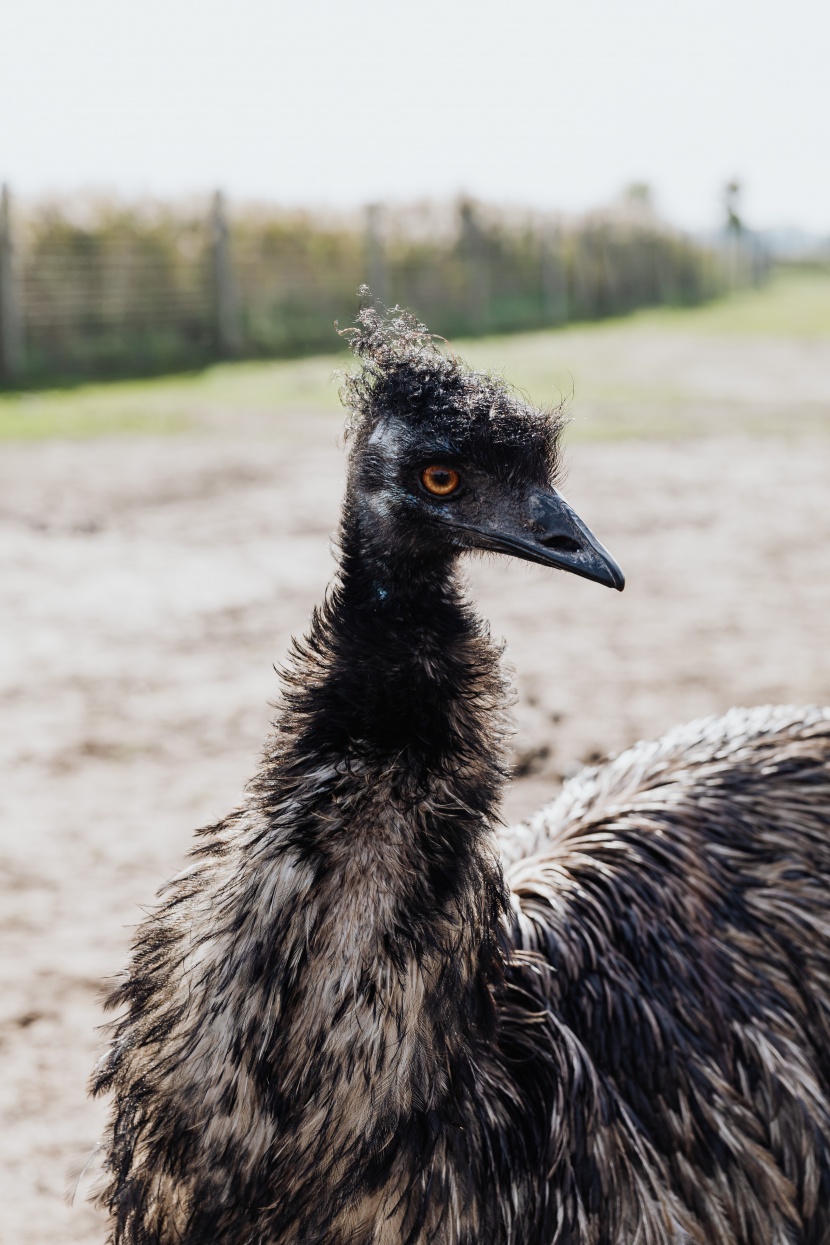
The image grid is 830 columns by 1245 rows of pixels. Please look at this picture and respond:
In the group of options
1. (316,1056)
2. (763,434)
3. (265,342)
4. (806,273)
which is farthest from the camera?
(806,273)

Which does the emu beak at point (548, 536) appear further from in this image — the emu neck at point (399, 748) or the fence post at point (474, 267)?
the fence post at point (474, 267)

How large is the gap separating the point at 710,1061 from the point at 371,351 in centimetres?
128

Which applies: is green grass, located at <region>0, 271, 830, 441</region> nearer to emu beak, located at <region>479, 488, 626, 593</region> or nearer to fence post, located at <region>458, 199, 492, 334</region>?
fence post, located at <region>458, 199, 492, 334</region>

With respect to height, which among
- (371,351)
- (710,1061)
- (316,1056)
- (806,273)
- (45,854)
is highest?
(806,273)

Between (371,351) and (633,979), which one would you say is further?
(633,979)

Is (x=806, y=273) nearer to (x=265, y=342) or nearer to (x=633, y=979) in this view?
(x=265, y=342)

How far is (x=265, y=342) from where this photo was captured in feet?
57.0

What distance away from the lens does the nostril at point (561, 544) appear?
1.90m

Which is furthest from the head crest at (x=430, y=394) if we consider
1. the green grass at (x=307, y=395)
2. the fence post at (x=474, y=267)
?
the fence post at (x=474, y=267)

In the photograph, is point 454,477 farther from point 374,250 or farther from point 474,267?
point 474,267

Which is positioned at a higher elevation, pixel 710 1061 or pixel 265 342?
pixel 265 342

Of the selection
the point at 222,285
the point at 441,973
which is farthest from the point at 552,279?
the point at 441,973

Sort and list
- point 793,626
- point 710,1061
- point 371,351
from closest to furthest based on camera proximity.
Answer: point 371,351
point 710,1061
point 793,626

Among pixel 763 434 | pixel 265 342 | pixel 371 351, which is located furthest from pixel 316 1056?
pixel 265 342
